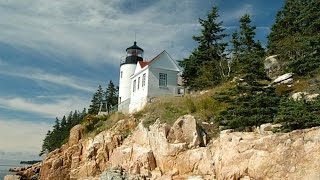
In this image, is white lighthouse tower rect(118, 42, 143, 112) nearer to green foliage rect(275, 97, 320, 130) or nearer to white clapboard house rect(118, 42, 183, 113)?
white clapboard house rect(118, 42, 183, 113)

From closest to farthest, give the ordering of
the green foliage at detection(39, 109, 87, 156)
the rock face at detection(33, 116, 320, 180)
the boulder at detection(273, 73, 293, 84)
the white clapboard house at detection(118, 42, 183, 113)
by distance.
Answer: the rock face at detection(33, 116, 320, 180), the boulder at detection(273, 73, 293, 84), the white clapboard house at detection(118, 42, 183, 113), the green foliage at detection(39, 109, 87, 156)

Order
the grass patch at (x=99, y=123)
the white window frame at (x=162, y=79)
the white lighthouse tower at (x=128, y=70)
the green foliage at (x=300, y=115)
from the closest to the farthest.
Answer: the green foliage at (x=300, y=115) → the grass patch at (x=99, y=123) → the white window frame at (x=162, y=79) → the white lighthouse tower at (x=128, y=70)

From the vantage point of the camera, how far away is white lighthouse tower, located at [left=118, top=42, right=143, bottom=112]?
1421 inches

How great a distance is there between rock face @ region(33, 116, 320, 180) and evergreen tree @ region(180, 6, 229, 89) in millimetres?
7670

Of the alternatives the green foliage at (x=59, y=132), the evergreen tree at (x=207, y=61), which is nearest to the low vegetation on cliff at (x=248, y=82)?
the evergreen tree at (x=207, y=61)

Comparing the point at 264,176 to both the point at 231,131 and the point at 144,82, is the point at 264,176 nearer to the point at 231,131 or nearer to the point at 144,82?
the point at 231,131

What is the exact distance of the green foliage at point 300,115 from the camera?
15617 mm

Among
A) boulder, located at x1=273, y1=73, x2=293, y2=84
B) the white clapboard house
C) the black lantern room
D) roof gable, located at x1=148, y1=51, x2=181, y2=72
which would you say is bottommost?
boulder, located at x1=273, y1=73, x2=293, y2=84

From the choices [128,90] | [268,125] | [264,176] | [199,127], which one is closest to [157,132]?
[199,127]

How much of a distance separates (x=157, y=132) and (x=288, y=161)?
27.5ft

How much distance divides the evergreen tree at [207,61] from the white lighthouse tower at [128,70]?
477 cm

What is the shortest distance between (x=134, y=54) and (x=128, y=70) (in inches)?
74.8

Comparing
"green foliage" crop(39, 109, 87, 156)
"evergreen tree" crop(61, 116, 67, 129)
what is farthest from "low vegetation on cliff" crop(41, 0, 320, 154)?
"evergreen tree" crop(61, 116, 67, 129)

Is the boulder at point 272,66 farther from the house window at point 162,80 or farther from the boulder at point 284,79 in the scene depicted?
the house window at point 162,80
